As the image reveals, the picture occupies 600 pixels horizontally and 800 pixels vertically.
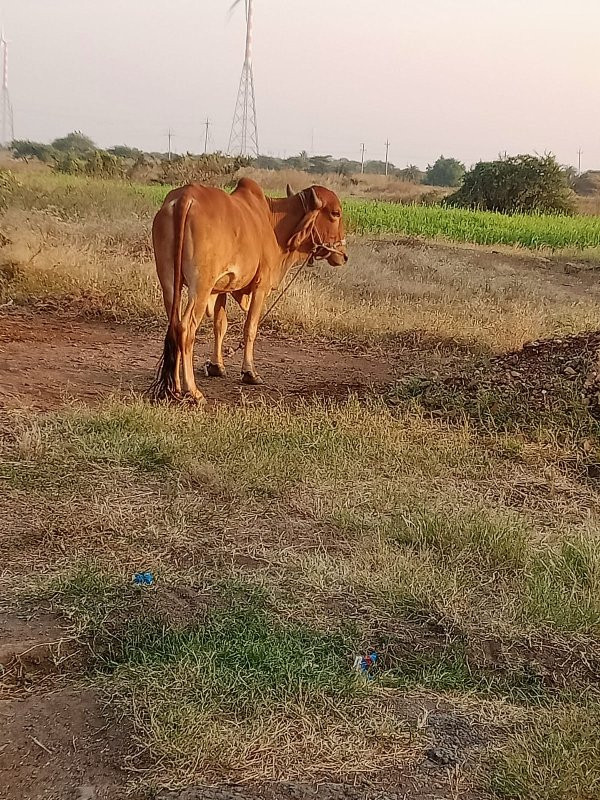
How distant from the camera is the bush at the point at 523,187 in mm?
35094

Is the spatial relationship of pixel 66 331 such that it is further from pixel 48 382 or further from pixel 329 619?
pixel 329 619

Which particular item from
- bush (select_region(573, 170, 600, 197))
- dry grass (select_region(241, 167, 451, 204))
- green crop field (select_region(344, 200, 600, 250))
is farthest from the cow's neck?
bush (select_region(573, 170, 600, 197))

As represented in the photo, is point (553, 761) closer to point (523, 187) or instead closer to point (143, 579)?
point (143, 579)

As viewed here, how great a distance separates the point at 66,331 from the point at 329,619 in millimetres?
6579

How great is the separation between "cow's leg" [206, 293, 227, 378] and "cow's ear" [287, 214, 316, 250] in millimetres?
804

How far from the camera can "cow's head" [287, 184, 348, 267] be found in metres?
7.81

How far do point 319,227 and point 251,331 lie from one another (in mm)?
1277

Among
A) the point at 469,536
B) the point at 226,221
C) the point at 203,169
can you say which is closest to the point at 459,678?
the point at 469,536

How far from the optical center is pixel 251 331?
7484 mm

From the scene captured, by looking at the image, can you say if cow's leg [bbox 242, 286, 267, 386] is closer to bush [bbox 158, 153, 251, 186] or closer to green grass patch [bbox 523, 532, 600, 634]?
green grass patch [bbox 523, 532, 600, 634]

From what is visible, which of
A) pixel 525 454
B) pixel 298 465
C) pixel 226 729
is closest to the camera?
pixel 226 729

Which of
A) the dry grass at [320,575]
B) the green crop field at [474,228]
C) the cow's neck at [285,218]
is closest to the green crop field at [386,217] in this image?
the green crop field at [474,228]

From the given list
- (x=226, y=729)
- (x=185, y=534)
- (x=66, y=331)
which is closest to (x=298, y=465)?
(x=185, y=534)

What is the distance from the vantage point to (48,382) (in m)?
7.13
